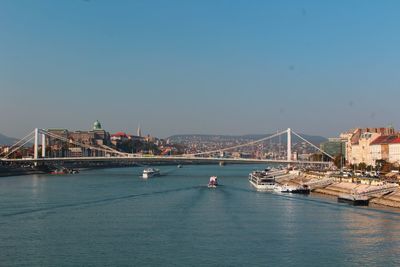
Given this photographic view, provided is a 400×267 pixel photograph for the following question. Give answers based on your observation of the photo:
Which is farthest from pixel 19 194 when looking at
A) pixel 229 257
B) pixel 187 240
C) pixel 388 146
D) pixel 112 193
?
pixel 388 146

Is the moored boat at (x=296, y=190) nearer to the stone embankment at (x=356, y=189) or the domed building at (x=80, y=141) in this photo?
the stone embankment at (x=356, y=189)

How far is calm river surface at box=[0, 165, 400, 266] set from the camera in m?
16.0

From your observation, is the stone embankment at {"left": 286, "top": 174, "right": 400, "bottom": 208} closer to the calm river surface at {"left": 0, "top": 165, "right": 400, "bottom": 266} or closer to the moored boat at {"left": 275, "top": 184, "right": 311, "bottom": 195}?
the moored boat at {"left": 275, "top": 184, "right": 311, "bottom": 195}

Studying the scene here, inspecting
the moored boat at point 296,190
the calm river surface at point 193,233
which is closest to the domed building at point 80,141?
the moored boat at point 296,190

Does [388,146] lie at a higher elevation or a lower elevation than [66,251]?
higher

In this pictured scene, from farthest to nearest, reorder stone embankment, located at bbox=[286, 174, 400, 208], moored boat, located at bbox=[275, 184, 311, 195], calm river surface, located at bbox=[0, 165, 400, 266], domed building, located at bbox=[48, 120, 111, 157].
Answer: domed building, located at bbox=[48, 120, 111, 157], moored boat, located at bbox=[275, 184, 311, 195], stone embankment, located at bbox=[286, 174, 400, 208], calm river surface, located at bbox=[0, 165, 400, 266]

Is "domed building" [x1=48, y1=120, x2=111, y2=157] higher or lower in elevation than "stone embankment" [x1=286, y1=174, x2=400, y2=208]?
higher

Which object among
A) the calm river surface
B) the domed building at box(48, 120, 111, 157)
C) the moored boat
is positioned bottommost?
the calm river surface

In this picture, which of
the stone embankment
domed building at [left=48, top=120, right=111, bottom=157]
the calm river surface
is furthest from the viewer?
domed building at [left=48, top=120, right=111, bottom=157]

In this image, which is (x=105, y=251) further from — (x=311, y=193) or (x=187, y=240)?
(x=311, y=193)

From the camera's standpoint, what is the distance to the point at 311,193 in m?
37.2

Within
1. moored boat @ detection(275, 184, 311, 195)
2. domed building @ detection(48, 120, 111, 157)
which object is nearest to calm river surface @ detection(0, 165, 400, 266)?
moored boat @ detection(275, 184, 311, 195)

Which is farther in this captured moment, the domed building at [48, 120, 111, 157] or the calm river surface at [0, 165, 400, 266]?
the domed building at [48, 120, 111, 157]

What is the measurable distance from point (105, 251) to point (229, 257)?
2.83m
